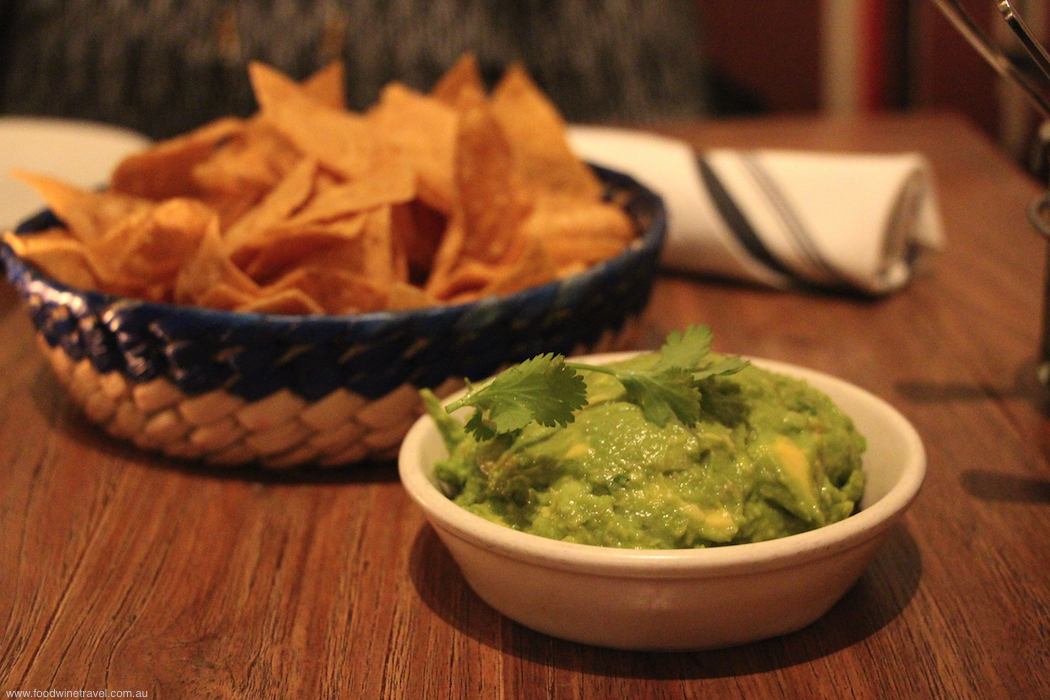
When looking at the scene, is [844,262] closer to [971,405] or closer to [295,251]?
[971,405]

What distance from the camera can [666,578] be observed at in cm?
62

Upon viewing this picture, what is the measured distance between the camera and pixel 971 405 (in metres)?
1.04

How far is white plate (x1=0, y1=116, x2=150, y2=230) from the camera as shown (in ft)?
5.02

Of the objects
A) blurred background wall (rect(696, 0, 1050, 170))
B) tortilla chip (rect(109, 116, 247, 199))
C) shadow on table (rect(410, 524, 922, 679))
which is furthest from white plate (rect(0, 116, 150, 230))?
blurred background wall (rect(696, 0, 1050, 170))

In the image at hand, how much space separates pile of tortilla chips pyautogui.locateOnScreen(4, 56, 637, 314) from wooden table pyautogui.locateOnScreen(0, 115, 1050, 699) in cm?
19

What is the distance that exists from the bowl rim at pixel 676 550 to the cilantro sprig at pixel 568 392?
0.23 ft

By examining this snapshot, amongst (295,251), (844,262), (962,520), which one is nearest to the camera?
(962,520)

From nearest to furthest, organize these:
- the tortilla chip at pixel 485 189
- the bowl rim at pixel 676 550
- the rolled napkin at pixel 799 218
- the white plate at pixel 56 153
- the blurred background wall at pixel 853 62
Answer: the bowl rim at pixel 676 550 < the tortilla chip at pixel 485 189 < the rolled napkin at pixel 799 218 < the white plate at pixel 56 153 < the blurred background wall at pixel 853 62

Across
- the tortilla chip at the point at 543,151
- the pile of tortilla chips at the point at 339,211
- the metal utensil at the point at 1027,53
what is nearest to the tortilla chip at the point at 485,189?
the pile of tortilla chips at the point at 339,211

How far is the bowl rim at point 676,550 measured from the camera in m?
0.62

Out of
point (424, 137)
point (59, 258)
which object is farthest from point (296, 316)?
point (424, 137)

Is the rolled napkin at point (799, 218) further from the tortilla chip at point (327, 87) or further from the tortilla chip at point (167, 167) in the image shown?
the tortilla chip at point (167, 167)

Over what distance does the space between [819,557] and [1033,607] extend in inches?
7.9

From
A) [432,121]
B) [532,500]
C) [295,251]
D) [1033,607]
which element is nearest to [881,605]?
[1033,607]
